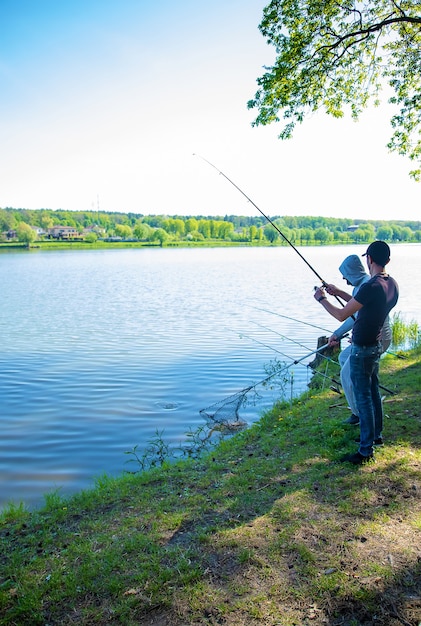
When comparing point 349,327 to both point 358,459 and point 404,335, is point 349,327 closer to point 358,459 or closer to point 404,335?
point 358,459

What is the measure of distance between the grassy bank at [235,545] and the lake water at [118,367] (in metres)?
1.90

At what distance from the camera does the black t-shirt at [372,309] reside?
16.7 feet

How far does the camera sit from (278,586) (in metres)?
3.45

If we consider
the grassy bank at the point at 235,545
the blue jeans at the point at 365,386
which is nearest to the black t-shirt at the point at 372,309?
the blue jeans at the point at 365,386

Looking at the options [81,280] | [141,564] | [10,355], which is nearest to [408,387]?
[141,564]

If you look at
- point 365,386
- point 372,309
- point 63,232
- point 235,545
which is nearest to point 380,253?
point 372,309

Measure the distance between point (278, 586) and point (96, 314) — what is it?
65.3 ft

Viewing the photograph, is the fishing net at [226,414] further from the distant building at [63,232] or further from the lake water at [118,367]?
the distant building at [63,232]

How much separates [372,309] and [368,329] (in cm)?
23

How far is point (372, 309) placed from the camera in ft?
16.8

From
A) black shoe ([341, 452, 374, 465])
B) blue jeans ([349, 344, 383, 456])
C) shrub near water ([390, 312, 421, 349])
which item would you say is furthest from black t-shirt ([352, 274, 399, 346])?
shrub near water ([390, 312, 421, 349])

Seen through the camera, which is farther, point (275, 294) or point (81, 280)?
point (81, 280)

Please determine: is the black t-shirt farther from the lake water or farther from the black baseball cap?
the lake water

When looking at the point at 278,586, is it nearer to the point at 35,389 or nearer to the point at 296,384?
the point at 296,384
